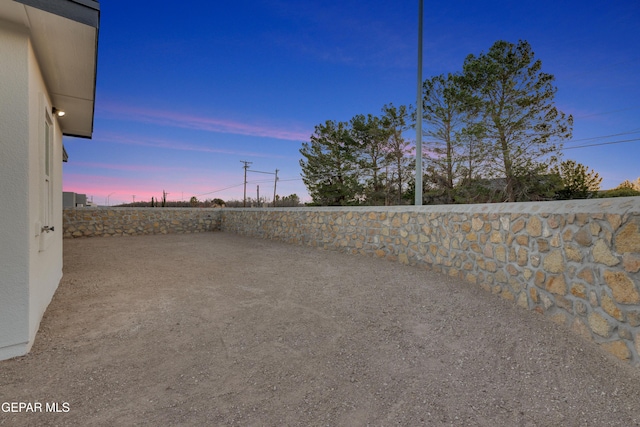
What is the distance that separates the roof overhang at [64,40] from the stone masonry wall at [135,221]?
9686 millimetres

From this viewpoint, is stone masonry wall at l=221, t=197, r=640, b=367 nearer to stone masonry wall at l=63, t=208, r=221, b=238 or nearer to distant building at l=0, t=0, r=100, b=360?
distant building at l=0, t=0, r=100, b=360

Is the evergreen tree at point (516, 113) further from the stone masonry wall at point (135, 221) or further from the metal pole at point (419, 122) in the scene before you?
the stone masonry wall at point (135, 221)

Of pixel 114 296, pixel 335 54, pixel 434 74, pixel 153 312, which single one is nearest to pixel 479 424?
pixel 153 312

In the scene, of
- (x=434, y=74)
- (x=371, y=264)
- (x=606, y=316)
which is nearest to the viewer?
(x=606, y=316)

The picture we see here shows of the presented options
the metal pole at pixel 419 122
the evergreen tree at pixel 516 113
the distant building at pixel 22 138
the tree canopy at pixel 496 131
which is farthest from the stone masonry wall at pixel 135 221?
the evergreen tree at pixel 516 113

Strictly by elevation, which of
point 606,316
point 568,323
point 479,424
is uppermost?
point 606,316

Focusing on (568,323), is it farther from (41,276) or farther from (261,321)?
(41,276)

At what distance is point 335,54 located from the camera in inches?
471

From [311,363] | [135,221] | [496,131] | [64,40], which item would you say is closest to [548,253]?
[311,363]

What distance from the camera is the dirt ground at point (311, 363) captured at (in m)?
1.72

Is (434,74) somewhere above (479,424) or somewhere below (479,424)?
above

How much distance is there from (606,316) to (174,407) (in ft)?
11.1

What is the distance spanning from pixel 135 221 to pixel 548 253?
1438 cm

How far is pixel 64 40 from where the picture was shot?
256 centimetres
